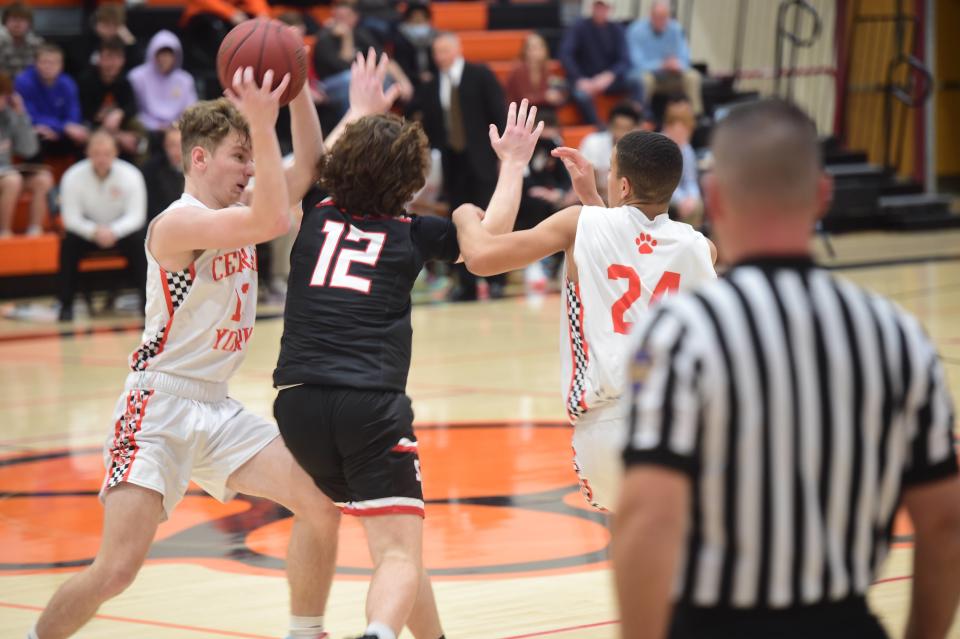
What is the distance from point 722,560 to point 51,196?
12.8 meters

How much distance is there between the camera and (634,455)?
81.5 inches

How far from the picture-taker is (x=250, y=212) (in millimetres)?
3859

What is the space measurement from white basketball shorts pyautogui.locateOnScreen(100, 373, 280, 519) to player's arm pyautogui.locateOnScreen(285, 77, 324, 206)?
2.15 ft

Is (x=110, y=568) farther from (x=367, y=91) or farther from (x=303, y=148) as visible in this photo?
(x=367, y=91)

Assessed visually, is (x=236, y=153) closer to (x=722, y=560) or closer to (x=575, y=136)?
(x=722, y=560)

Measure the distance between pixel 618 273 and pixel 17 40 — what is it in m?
11.4

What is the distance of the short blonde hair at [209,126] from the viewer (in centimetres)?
430

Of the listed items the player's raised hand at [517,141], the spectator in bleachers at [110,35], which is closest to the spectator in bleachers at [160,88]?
the spectator in bleachers at [110,35]

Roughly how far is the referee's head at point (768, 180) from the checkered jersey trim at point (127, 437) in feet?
7.90

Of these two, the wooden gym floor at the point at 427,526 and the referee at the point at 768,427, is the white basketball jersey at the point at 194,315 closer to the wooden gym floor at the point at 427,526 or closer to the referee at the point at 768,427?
the wooden gym floor at the point at 427,526

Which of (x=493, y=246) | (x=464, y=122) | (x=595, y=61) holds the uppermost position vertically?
(x=493, y=246)

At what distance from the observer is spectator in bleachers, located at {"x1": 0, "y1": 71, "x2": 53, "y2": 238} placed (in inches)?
524

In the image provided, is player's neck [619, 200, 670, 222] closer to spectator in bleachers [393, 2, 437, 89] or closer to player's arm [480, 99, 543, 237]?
player's arm [480, 99, 543, 237]

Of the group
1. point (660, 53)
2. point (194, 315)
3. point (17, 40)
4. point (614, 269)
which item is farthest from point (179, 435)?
point (660, 53)
